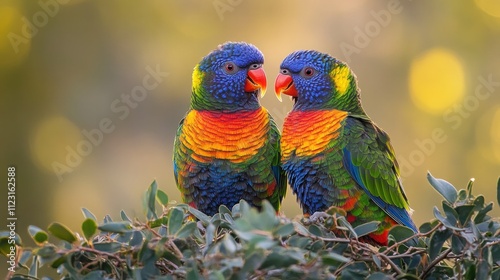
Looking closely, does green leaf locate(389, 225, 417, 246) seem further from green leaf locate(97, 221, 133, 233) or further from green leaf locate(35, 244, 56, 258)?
green leaf locate(35, 244, 56, 258)

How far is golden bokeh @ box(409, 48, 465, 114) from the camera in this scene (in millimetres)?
6031

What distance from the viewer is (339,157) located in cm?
274

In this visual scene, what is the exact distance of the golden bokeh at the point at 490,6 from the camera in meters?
6.32

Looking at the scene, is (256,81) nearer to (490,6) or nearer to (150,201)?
(150,201)

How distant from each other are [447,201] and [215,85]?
1.68 meters

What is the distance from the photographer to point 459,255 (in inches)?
59.4

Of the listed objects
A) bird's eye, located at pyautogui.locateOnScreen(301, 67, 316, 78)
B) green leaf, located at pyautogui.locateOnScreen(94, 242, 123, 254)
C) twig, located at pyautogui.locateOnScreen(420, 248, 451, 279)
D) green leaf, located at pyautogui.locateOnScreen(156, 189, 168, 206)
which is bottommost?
twig, located at pyautogui.locateOnScreen(420, 248, 451, 279)

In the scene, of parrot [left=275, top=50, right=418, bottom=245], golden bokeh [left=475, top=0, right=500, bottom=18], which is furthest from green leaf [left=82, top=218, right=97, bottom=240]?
golden bokeh [left=475, top=0, right=500, bottom=18]

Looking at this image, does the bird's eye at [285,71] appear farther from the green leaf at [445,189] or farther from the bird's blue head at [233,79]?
the green leaf at [445,189]

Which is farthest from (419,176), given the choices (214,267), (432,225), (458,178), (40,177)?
(214,267)

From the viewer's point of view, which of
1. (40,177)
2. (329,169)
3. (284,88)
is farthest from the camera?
(40,177)

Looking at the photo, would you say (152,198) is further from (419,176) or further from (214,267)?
(419,176)

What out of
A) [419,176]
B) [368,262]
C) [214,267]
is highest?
[214,267]

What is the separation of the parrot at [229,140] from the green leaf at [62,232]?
4.92 ft
